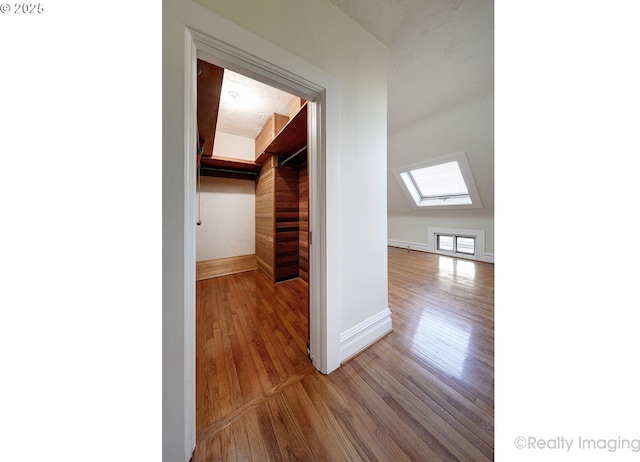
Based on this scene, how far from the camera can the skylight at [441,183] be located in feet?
11.3

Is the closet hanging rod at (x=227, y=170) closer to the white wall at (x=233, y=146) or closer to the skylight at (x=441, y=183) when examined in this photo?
the white wall at (x=233, y=146)

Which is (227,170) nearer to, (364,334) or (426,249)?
(364,334)

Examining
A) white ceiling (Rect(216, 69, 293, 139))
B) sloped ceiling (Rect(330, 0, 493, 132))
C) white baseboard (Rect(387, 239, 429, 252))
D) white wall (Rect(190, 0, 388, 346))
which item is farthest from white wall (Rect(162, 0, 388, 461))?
white baseboard (Rect(387, 239, 429, 252))

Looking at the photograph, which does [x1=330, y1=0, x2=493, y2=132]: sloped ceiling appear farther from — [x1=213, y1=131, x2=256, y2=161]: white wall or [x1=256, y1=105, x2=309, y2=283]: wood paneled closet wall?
[x1=213, y1=131, x2=256, y2=161]: white wall

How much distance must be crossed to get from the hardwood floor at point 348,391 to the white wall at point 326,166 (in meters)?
0.26

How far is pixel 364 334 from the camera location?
4.65ft

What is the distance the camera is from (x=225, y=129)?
9.57ft

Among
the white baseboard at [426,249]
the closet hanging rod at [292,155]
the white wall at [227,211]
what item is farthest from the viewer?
the white baseboard at [426,249]

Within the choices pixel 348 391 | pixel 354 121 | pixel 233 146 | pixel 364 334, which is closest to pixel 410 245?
pixel 364 334

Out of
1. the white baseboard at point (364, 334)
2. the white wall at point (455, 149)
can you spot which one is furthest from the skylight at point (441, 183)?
the white baseboard at point (364, 334)
